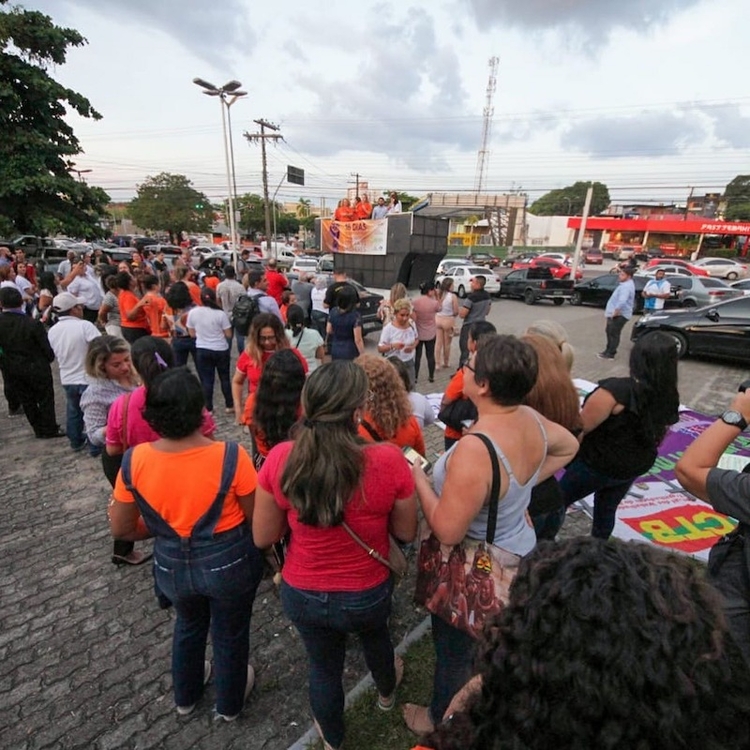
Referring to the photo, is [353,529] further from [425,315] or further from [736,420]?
[425,315]

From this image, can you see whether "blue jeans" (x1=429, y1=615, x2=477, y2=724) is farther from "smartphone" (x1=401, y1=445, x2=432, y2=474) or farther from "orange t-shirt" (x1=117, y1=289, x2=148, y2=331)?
"orange t-shirt" (x1=117, y1=289, x2=148, y2=331)

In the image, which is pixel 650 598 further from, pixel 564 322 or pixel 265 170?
pixel 265 170

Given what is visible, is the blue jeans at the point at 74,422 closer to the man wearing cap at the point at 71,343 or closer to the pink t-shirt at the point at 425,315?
the man wearing cap at the point at 71,343

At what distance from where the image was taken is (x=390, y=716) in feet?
7.45

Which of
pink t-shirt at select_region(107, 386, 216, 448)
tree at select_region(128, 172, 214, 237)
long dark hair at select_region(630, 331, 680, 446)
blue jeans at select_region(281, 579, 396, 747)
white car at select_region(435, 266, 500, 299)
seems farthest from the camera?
tree at select_region(128, 172, 214, 237)

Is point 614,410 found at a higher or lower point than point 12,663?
higher

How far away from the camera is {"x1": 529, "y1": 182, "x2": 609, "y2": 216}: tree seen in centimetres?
8819

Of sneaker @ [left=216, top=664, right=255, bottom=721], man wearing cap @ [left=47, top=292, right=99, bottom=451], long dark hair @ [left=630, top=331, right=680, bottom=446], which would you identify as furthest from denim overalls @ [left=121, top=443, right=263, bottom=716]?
man wearing cap @ [left=47, top=292, right=99, bottom=451]

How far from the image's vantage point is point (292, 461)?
1.56 m

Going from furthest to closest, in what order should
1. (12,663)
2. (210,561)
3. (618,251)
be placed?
(618,251) → (12,663) → (210,561)

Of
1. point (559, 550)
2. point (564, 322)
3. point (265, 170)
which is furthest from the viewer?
point (265, 170)

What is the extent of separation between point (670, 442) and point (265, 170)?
3530cm

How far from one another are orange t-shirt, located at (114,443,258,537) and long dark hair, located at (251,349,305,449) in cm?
56

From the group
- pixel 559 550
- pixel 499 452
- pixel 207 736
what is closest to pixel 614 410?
pixel 499 452
